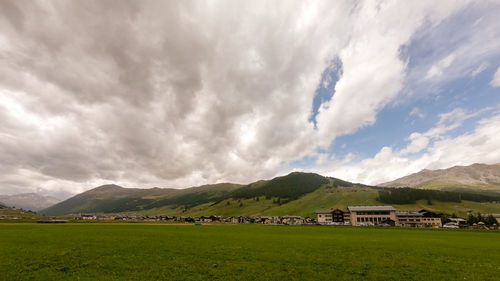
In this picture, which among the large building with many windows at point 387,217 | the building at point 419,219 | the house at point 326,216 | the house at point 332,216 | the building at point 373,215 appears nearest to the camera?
the large building with many windows at point 387,217

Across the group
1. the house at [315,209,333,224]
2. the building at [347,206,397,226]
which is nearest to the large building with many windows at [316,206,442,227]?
the building at [347,206,397,226]

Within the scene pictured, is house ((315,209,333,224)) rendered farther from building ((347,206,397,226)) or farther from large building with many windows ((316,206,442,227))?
building ((347,206,397,226))

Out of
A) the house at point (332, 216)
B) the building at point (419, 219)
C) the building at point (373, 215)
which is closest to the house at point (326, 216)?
the house at point (332, 216)

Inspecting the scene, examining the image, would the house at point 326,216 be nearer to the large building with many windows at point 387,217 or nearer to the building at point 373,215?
the large building with many windows at point 387,217

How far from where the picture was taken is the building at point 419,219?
167500 mm

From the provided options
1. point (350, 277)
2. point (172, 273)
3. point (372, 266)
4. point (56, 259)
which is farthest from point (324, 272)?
point (56, 259)

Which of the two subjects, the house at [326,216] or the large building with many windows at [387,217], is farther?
the house at [326,216]

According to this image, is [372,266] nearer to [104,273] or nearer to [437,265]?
[437,265]

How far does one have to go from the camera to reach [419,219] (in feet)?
568

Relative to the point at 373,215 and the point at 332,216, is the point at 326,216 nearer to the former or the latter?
the point at 332,216

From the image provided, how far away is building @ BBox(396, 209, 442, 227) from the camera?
168m

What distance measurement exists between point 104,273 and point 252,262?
14.2 m

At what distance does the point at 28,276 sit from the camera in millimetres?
18078

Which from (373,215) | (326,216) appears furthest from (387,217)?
(326,216)
